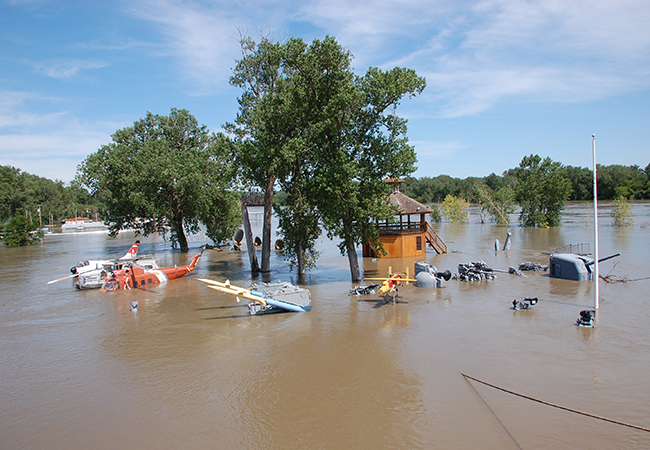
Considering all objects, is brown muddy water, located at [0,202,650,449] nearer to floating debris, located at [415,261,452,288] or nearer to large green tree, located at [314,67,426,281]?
floating debris, located at [415,261,452,288]

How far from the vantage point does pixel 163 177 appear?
31.8 m

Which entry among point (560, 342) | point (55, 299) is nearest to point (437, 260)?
point (560, 342)

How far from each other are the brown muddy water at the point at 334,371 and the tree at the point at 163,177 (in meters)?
13.9

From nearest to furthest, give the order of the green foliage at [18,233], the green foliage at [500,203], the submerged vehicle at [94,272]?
the submerged vehicle at [94,272] < the green foliage at [18,233] < the green foliage at [500,203]

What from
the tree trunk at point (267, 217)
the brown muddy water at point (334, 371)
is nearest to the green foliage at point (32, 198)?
the tree trunk at point (267, 217)

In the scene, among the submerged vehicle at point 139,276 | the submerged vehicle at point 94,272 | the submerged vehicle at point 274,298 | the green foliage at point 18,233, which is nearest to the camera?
the submerged vehicle at point 274,298

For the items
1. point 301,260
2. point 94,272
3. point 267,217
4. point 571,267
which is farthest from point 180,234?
point 571,267

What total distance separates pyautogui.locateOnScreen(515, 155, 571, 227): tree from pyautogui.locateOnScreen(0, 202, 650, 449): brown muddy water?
35.2 m

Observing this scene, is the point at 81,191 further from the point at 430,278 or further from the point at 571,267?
the point at 571,267

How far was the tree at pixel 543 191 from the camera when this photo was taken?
52344 millimetres

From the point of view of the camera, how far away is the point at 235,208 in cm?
3747

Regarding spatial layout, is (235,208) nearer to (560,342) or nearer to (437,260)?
(437,260)

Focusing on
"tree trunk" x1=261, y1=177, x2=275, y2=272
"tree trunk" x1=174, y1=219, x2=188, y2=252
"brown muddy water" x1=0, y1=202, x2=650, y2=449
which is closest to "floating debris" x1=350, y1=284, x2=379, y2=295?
"brown muddy water" x1=0, y1=202, x2=650, y2=449

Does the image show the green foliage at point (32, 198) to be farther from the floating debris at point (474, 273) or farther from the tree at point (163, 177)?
the floating debris at point (474, 273)
